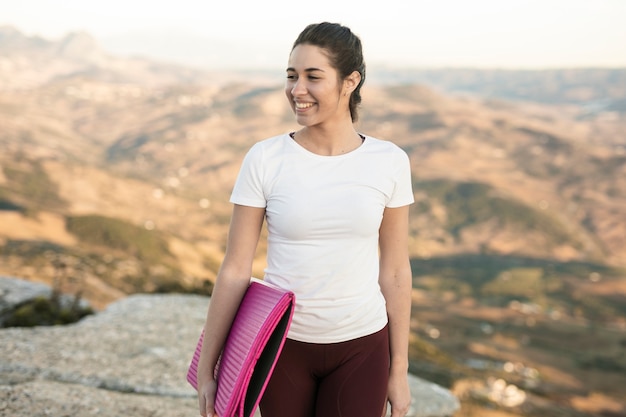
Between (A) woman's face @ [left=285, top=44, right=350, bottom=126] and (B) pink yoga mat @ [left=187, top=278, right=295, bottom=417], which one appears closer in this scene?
(B) pink yoga mat @ [left=187, top=278, right=295, bottom=417]

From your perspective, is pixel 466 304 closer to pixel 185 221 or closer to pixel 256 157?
pixel 185 221

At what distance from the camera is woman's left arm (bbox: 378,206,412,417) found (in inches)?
129

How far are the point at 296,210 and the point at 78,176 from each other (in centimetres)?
20854

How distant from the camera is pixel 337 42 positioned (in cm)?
294

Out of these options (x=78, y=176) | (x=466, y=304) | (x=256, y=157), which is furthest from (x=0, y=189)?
(x=256, y=157)

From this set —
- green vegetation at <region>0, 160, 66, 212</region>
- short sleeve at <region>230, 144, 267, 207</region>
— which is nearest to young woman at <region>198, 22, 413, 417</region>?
short sleeve at <region>230, 144, 267, 207</region>

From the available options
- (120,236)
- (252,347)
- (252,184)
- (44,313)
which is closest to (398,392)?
(252,347)

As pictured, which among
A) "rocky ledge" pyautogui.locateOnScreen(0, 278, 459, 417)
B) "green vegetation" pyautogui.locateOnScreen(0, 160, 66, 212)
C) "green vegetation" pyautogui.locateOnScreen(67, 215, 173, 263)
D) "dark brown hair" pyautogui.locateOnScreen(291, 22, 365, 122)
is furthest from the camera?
A: "green vegetation" pyautogui.locateOnScreen(0, 160, 66, 212)

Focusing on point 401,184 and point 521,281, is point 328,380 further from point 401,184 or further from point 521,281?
point 521,281

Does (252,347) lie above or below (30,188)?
above

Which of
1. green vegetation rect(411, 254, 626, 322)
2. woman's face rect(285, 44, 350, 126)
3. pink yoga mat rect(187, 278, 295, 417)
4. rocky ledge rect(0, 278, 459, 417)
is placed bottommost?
green vegetation rect(411, 254, 626, 322)

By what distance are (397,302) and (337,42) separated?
4.65 ft

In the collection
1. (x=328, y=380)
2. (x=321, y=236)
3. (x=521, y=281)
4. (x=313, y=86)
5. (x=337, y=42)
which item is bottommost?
(x=521, y=281)

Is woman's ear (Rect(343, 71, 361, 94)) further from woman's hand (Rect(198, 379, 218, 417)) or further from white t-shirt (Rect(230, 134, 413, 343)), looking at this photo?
woman's hand (Rect(198, 379, 218, 417))
